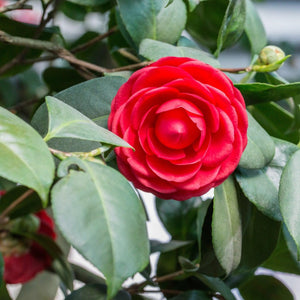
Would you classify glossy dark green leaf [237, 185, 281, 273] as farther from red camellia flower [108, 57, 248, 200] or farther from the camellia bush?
red camellia flower [108, 57, 248, 200]

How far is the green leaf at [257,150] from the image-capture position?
16.5 inches

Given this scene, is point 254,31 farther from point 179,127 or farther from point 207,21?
point 179,127

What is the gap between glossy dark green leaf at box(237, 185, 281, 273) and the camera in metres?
0.49

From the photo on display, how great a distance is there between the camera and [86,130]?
32 cm

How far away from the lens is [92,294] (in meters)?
0.51

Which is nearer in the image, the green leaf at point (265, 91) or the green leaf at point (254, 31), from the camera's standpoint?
the green leaf at point (265, 91)

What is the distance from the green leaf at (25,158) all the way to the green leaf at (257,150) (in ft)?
0.60

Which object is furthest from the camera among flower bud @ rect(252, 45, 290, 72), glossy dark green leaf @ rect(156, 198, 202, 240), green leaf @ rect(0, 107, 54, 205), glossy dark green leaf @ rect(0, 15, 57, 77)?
glossy dark green leaf @ rect(156, 198, 202, 240)

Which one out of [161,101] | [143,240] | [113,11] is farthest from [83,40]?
[143,240]

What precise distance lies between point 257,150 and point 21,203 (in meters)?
0.27

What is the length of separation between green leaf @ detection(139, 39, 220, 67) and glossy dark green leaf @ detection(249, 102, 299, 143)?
96 mm

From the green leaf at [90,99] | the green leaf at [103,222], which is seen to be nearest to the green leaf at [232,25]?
the green leaf at [90,99]

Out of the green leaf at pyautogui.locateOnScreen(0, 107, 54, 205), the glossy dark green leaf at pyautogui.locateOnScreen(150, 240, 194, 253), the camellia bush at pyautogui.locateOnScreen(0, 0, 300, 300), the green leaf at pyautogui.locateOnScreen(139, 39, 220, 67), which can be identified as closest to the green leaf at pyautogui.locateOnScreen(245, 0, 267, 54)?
the camellia bush at pyautogui.locateOnScreen(0, 0, 300, 300)

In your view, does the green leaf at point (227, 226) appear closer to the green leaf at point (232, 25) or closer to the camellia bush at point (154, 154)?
the camellia bush at point (154, 154)
